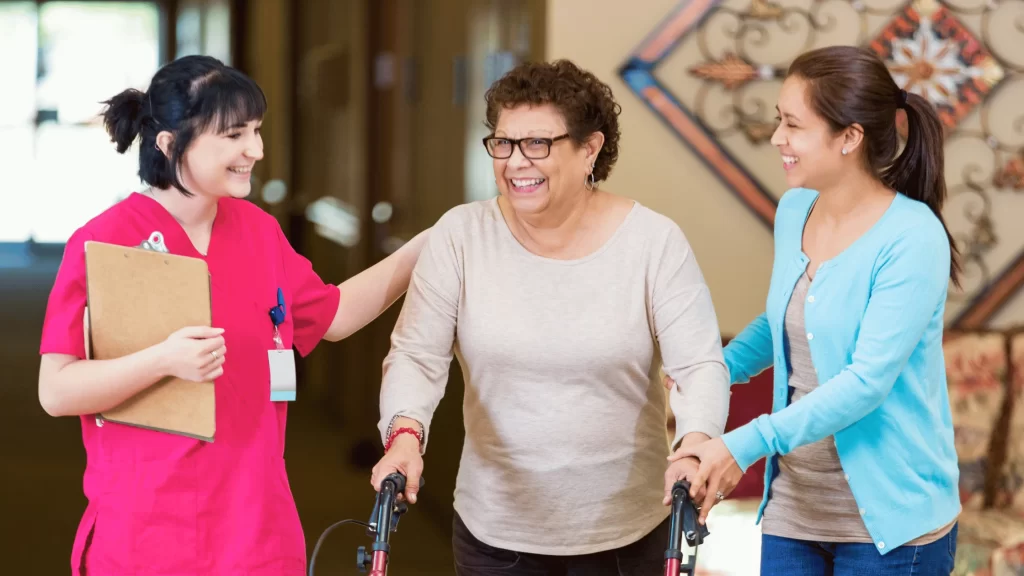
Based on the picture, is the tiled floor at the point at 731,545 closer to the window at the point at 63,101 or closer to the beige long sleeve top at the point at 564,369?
the beige long sleeve top at the point at 564,369

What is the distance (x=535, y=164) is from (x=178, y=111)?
57 centimetres

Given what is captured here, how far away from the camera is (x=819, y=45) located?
11.6 ft

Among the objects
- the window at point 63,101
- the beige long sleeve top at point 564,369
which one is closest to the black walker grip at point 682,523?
the beige long sleeve top at point 564,369

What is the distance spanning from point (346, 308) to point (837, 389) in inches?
33.8

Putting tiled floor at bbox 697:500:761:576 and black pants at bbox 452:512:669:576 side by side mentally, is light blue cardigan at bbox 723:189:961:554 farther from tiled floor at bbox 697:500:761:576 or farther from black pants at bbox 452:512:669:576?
tiled floor at bbox 697:500:761:576

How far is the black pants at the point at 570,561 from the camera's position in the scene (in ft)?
6.46

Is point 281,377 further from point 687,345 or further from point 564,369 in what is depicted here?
point 687,345

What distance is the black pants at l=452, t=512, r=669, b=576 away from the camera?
6.46ft

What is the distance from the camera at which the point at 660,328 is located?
1.93 metres

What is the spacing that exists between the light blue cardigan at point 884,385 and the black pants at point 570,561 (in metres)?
0.27

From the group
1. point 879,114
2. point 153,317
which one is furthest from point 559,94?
point 153,317

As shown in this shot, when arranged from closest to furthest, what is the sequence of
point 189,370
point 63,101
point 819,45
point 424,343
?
point 189,370 → point 424,343 → point 819,45 → point 63,101

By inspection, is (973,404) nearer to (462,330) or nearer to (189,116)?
(462,330)

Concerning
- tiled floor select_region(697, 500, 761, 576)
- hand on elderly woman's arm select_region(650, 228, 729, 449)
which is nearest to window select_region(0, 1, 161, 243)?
tiled floor select_region(697, 500, 761, 576)
